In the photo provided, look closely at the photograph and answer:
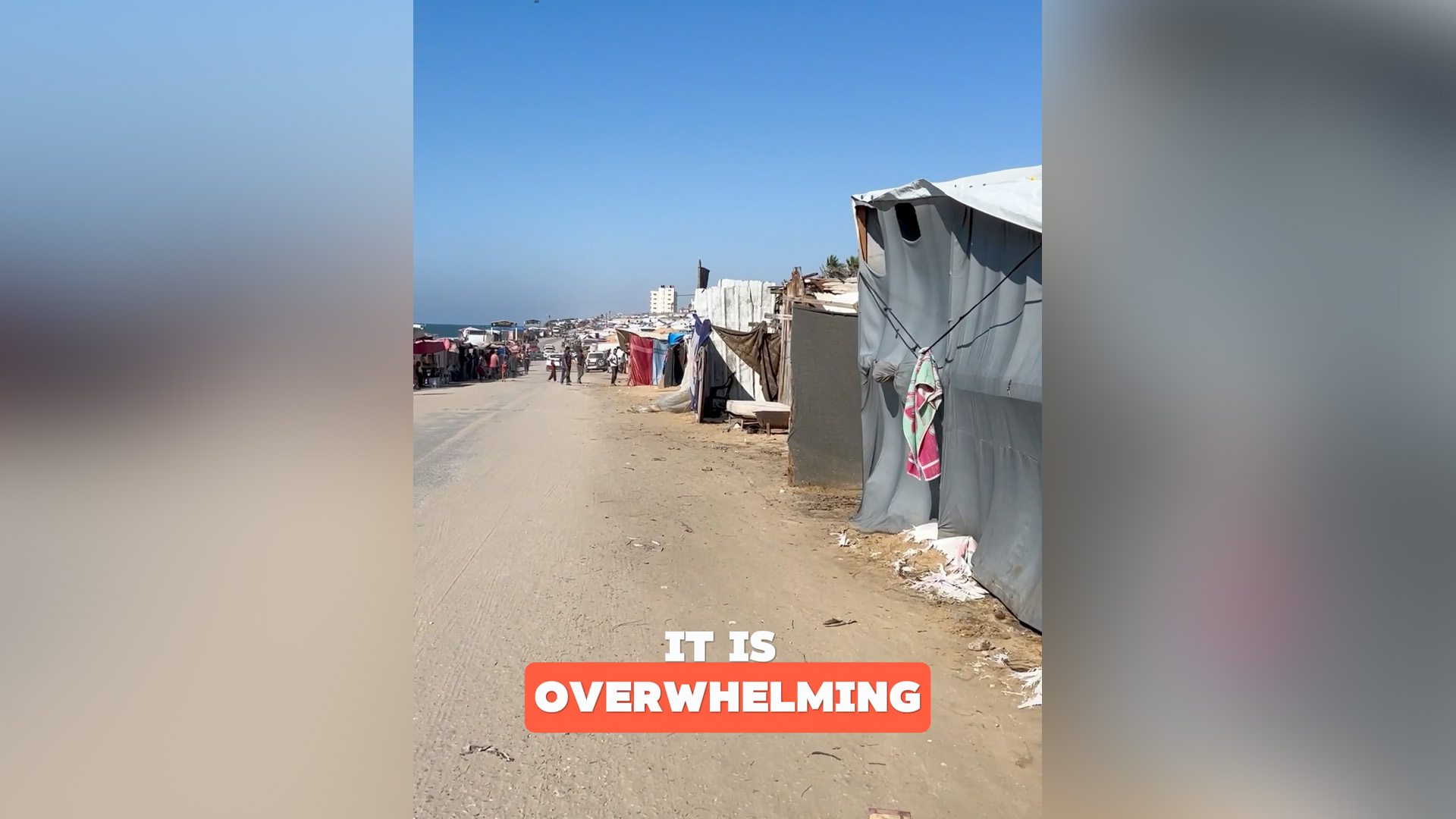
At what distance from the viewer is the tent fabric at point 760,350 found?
1642 centimetres

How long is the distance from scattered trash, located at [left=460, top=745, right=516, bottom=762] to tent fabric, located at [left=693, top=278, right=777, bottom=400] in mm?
Result: 14190

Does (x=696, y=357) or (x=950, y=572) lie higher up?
(x=696, y=357)

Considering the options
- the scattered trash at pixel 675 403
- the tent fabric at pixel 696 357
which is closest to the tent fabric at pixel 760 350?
the tent fabric at pixel 696 357

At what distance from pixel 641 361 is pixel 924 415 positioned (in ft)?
87.3

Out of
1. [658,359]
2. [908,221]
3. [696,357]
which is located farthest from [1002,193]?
[658,359]

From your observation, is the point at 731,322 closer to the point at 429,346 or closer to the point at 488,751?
the point at 429,346

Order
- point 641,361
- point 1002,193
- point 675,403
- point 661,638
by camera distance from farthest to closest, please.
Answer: point 641,361 < point 675,403 < point 1002,193 < point 661,638

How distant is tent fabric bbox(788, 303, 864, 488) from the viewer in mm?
9180

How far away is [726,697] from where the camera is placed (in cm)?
391

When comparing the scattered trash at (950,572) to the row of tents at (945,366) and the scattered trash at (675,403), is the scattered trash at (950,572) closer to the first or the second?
the row of tents at (945,366)

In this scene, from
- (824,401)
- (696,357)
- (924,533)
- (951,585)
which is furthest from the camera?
(696,357)
